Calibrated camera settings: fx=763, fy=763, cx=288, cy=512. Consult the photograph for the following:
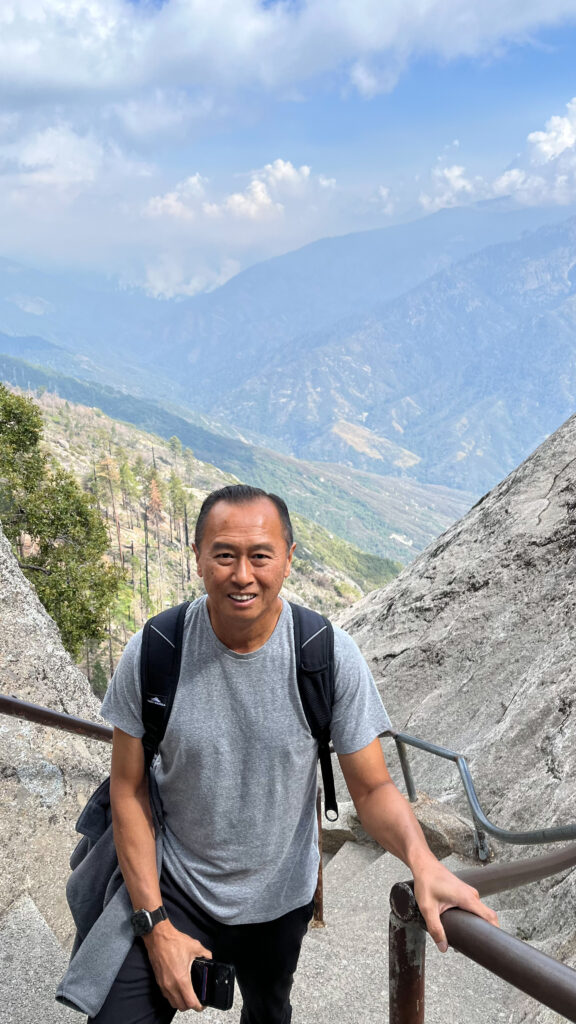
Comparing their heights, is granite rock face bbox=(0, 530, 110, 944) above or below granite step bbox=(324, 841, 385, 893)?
above

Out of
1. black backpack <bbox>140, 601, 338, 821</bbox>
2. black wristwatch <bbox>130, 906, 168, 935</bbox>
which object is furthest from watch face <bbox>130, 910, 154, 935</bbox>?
black backpack <bbox>140, 601, 338, 821</bbox>

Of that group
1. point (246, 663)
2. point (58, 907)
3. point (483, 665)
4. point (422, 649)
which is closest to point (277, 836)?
point (246, 663)

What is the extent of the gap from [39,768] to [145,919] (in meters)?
3.58

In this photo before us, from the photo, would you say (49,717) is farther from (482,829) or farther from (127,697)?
(482,829)

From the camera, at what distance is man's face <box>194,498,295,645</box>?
2541 millimetres

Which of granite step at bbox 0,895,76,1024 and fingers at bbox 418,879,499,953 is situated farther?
granite step at bbox 0,895,76,1024

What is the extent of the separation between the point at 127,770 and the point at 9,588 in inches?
214

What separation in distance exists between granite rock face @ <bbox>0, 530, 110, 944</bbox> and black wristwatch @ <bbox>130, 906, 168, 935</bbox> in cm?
283

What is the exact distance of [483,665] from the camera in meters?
11.9

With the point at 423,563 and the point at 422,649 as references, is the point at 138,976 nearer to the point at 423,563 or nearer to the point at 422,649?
the point at 422,649

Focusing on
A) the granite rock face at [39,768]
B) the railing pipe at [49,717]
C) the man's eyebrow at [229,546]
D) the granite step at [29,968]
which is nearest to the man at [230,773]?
the man's eyebrow at [229,546]

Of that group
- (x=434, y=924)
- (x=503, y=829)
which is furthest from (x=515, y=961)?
(x=503, y=829)

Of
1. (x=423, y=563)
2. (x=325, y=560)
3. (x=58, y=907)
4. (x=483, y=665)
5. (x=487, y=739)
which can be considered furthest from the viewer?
(x=325, y=560)

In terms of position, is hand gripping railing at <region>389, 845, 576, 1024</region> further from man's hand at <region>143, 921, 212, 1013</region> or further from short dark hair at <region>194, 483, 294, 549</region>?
short dark hair at <region>194, 483, 294, 549</region>
